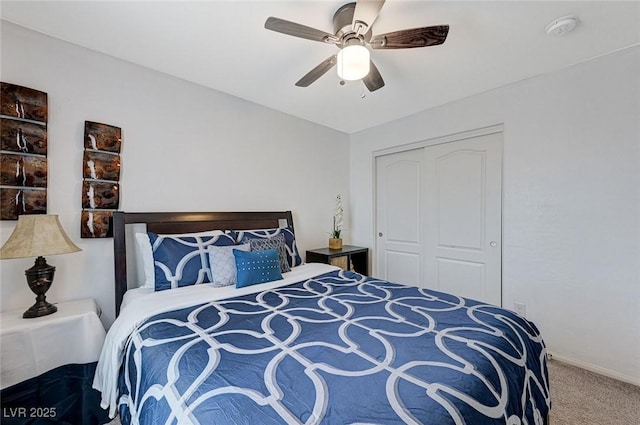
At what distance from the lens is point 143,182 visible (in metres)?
2.26

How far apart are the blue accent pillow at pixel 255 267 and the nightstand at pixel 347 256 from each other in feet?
3.77

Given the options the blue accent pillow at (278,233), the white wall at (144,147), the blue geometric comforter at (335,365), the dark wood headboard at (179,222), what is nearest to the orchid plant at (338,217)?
the white wall at (144,147)

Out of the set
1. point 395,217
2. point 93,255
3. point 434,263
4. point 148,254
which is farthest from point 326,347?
point 395,217

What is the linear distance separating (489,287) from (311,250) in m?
2.02

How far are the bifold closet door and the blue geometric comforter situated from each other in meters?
1.48

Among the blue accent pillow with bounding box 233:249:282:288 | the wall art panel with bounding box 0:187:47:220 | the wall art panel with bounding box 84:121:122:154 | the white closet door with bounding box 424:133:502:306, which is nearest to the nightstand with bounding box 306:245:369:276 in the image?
the white closet door with bounding box 424:133:502:306

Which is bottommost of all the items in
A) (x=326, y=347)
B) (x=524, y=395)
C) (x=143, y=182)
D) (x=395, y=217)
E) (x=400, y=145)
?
(x=524, y=395)

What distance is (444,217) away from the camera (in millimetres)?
3158

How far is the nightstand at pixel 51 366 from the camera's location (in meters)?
1.41

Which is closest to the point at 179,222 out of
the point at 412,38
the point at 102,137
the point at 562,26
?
the point at 102,137

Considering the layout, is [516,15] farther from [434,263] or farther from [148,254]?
[148,254]

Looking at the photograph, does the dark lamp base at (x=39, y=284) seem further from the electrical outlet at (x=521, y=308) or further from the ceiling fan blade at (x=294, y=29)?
the electrical outlet at (x=521, y=308)

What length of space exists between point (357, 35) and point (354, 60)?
160 mm

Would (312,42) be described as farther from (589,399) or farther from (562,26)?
(589,399)
